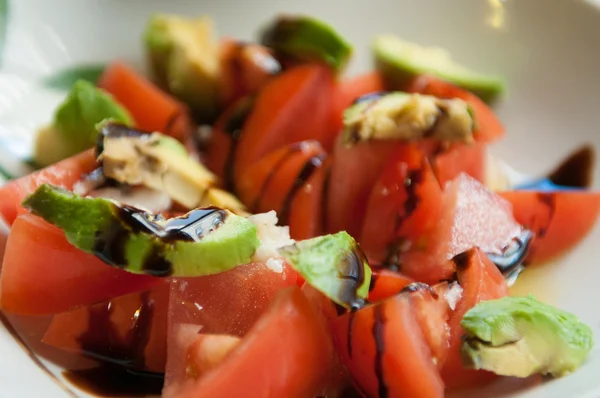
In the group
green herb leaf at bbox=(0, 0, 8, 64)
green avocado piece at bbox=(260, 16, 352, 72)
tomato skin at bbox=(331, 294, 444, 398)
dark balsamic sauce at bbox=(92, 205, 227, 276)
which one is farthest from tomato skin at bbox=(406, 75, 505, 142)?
green herb leaf at bbox=(0, 0, 8, 64)

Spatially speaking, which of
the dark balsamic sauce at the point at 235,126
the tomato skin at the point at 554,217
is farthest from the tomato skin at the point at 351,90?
the tomato skin at the point at 554,217

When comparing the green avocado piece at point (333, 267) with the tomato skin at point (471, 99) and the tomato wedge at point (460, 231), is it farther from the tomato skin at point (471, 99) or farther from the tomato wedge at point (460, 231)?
the tomato skin at point (471, 99)

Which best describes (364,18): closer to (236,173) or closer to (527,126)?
(527,126)

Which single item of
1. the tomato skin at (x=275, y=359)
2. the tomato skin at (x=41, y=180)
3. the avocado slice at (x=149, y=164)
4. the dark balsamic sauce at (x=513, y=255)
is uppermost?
the dark balsamic sauce at (x=513, y=255)

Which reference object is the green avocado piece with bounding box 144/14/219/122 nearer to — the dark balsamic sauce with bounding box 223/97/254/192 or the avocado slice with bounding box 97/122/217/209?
the dark balsamic sauce with bounding box 223/97/254/192

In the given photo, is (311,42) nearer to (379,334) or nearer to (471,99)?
(471,99)

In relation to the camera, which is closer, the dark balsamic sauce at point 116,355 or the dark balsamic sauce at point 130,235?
the dark balsamic sauce at point 130,235

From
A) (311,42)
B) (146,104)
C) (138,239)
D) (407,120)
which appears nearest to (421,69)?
(311,42)
